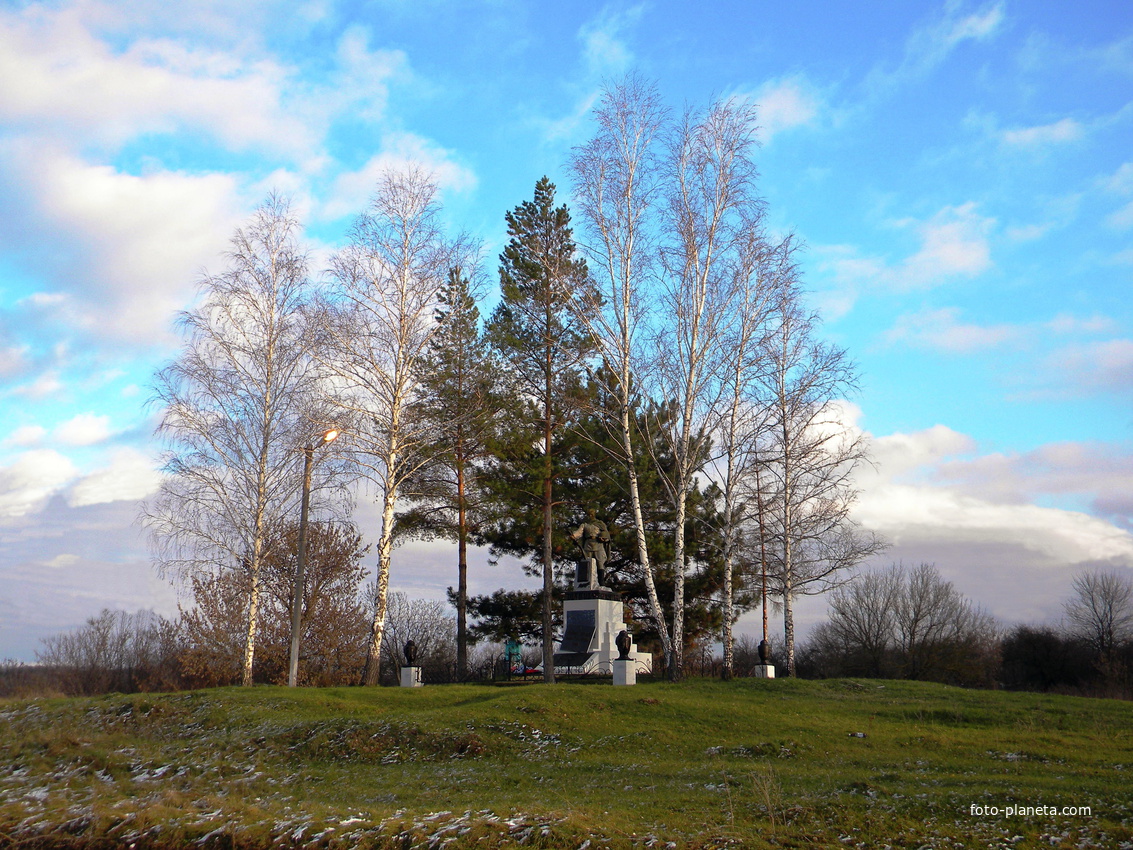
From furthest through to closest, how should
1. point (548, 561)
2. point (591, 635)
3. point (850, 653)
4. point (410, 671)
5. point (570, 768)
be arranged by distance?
point (850, 653)
point (548, 561)
point (591, 635)
point (410, 671)
point (570, 768)

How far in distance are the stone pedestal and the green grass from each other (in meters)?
4.55

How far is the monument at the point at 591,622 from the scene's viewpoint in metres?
23.0

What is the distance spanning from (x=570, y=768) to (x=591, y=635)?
1268 centimetres

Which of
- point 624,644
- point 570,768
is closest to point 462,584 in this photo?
point 624,644

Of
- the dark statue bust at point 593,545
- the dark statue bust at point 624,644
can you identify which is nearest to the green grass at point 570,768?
the dark statue bust at point 624,644

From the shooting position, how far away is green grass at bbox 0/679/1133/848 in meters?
7.13

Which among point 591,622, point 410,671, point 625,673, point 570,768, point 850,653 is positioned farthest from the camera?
point 850,653

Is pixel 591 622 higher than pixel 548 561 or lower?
lower

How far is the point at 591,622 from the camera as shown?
929 inches

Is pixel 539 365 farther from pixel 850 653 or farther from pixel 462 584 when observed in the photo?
pixel 850 653

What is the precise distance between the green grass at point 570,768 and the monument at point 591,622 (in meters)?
4.58

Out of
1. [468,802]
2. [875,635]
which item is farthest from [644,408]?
[875,635]

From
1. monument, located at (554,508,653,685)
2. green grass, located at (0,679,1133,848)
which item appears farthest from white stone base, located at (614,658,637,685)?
monument, located at (554,508,653,685)

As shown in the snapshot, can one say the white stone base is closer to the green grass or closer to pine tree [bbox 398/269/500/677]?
the green grass
